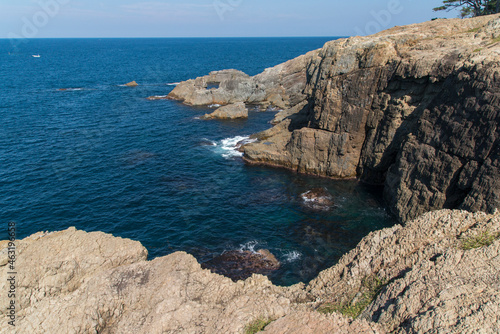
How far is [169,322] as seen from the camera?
1716 cm

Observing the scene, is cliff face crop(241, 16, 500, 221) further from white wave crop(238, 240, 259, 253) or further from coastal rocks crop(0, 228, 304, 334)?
coastal rocks crop(0, 228, 304, 334)

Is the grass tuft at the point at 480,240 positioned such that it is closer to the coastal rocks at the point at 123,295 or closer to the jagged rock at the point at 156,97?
the coastal rocks at the point at 123,295

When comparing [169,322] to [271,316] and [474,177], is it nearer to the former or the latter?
[271,316]

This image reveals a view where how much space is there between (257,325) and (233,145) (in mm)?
52288

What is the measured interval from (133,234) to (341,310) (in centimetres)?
2817

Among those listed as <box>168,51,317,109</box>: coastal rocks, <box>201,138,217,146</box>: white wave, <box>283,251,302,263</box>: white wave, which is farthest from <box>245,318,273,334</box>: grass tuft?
<box>168,51,317,109</box>: coastal rocks

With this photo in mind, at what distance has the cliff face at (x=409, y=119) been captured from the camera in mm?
32219

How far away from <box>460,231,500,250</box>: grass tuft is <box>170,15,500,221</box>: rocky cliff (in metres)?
15.2

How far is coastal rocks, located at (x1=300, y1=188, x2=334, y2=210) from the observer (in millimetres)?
43625

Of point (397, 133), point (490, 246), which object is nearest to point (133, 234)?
point (490, 246)

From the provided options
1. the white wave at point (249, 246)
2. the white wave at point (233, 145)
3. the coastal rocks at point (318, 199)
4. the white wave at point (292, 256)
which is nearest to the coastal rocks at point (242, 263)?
the white wave at point (249, 246)

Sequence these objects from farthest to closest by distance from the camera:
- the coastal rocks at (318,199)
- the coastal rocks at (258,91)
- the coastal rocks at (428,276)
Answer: the coastal rocks at (258,91) < the coastal rocks at (318,199) < the coastal rocks at (428,276)

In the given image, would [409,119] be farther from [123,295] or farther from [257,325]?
[123,295]

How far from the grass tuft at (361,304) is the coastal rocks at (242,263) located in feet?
47.5
